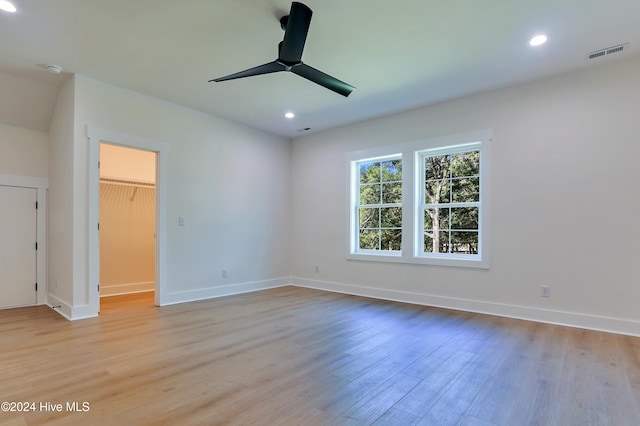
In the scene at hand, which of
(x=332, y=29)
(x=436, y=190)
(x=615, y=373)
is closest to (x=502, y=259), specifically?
(x=436, y=190)

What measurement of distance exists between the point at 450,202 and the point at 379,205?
1.17m

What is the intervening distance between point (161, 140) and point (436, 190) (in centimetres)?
407

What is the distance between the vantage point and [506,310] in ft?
13.5

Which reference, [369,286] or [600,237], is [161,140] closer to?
[369,286]

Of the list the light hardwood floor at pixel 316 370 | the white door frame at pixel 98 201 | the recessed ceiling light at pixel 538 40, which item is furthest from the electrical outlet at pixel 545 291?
the white door frame at pixel 98 201

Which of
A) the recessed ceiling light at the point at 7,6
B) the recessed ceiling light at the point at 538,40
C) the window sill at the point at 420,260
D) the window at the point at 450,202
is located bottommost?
the window sill at the point at 420,260

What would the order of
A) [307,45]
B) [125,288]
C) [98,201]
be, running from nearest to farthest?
[307,45]
[98,201]
[125,288]

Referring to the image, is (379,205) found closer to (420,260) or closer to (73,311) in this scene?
(420,260)

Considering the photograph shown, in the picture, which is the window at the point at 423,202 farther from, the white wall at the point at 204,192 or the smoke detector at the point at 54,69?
the smoke detector at the point at 54,69

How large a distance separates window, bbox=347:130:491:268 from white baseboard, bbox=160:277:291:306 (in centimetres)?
159

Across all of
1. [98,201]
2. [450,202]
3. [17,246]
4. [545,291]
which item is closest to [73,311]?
[98,201]

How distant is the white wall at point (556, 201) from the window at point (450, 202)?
0.29 m

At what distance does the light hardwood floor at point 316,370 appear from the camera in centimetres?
192

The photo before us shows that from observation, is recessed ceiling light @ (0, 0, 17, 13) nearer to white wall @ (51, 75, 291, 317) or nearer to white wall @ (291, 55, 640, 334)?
Answer: white wall @ (51, 75, 291, 317)
